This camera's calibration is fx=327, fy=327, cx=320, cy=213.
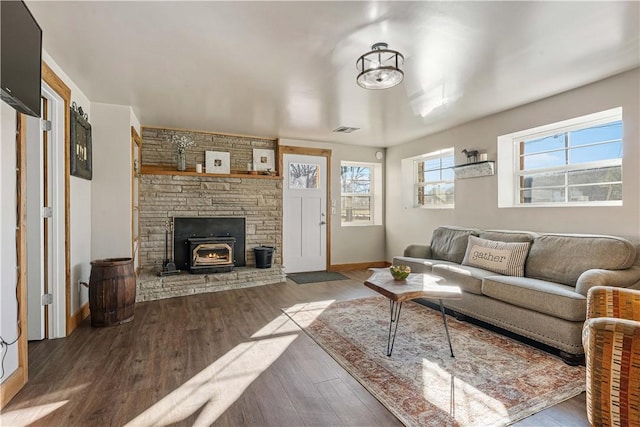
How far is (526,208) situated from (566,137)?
34.5 inches

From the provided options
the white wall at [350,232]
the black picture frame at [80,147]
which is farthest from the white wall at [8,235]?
the white wall at [350,232]

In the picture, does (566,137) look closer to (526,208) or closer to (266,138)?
(526,208)

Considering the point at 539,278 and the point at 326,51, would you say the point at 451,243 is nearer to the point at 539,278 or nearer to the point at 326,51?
the point at 539,278

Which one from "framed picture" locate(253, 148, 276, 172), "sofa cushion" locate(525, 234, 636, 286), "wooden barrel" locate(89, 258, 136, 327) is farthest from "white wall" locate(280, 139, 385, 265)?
"wooden barrel" locate(89, 258, 136, 327)

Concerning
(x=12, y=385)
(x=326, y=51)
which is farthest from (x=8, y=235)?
(x=326, y=51)

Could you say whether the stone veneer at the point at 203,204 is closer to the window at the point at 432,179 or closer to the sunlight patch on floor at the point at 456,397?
the window at the point at 432,179

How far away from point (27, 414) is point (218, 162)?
13.2 ft

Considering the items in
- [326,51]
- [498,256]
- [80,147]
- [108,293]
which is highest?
[326,51]

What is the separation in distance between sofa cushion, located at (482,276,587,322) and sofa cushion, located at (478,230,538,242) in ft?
2.30

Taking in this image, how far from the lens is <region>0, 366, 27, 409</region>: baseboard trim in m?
1.90

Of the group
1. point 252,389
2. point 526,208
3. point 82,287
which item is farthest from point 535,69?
point 82,287

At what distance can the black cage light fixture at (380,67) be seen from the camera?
2490mm

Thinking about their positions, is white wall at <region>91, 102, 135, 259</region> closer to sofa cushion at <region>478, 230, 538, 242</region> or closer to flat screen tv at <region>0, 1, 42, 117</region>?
flat screen tv at <region>0, 1, 42, 117</region>

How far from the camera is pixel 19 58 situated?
1.68 m
